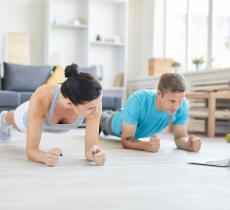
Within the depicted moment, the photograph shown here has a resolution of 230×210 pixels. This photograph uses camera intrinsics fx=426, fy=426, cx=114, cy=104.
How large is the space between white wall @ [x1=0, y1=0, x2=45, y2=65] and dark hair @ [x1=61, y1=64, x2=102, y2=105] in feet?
16.8

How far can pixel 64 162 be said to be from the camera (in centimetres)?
216

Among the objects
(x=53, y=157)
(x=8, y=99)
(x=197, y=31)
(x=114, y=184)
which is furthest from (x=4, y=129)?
(x=197, y=31)

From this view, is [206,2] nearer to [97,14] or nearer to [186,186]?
[97,14]

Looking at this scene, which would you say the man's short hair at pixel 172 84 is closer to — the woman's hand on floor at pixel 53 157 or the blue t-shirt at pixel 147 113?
the blue t-shirt at pixel 147 113

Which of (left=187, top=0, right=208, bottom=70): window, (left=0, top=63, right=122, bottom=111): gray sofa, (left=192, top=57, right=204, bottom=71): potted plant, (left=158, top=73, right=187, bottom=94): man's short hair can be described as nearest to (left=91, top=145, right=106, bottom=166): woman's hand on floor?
(left=158, top=73, right=187, bottom=94): man's short hair

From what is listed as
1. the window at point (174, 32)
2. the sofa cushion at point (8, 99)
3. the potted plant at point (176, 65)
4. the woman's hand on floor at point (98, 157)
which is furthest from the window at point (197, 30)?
the woman's hand on floor at point (98, 157)

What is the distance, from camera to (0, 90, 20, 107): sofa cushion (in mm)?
5289

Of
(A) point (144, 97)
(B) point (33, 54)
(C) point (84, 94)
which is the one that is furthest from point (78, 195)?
(B) point (33, 54)

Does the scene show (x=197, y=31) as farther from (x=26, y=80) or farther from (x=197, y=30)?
(x=26, y=80)

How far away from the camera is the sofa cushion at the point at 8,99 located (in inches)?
208

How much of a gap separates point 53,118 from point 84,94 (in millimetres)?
571

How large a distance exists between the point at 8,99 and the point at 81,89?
12.0ft

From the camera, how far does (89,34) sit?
6988mm

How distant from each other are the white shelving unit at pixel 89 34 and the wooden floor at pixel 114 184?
15.4 ft
